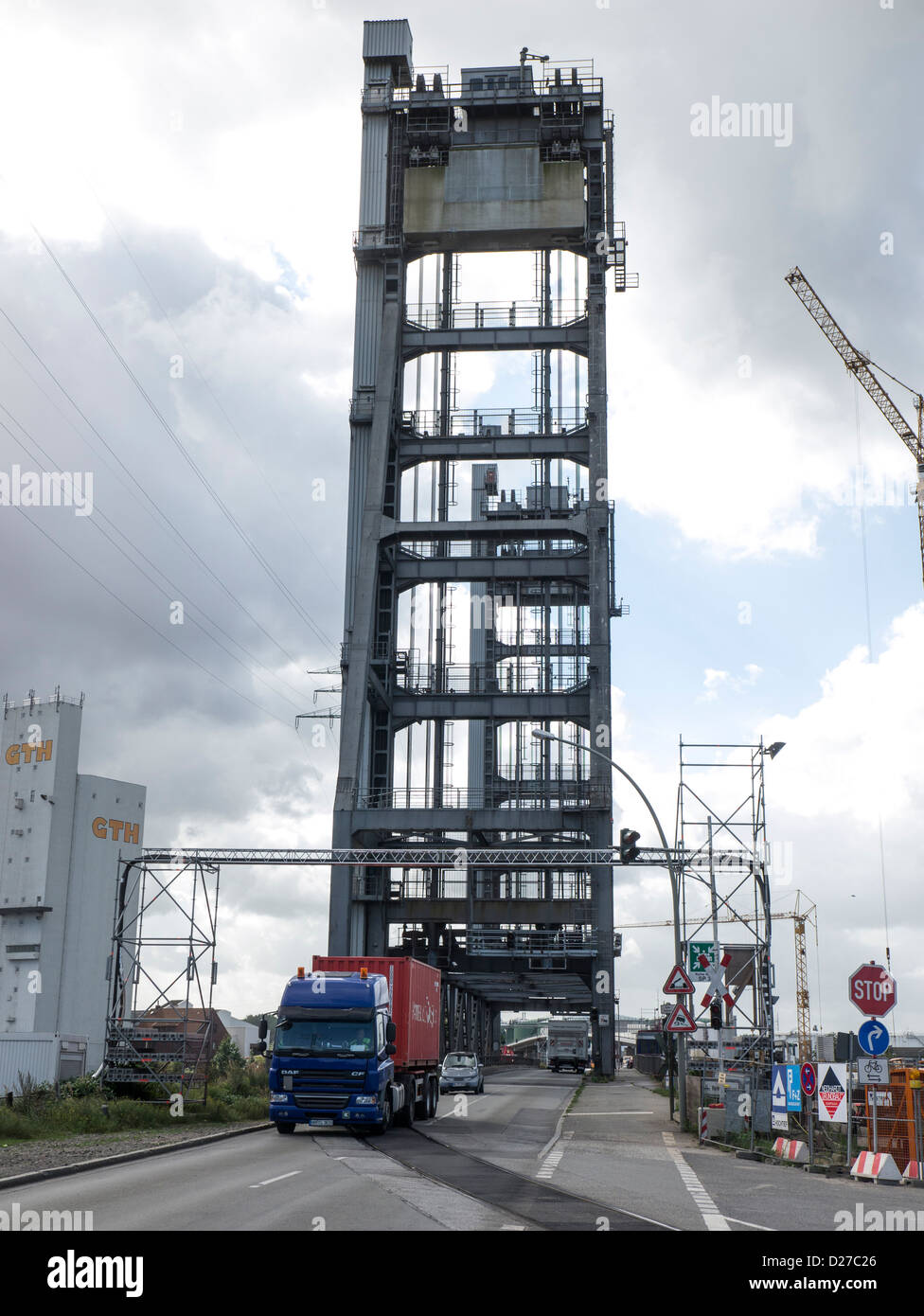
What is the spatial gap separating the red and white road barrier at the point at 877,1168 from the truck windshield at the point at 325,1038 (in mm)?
9177

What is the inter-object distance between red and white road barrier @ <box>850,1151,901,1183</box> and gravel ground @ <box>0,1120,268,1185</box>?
11.4 metres

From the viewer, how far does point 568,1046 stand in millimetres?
83375

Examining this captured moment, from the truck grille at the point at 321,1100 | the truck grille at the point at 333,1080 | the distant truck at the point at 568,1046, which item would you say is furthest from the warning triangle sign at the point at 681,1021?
the distant truck at the point at 568,1046

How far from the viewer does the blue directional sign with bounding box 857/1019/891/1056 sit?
740 inches

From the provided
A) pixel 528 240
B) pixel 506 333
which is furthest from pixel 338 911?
pixel 528 240

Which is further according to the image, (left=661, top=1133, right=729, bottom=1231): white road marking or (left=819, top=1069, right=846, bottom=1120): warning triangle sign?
(left=819, top=1069, right=846, bottom=1120): warning triangle sign

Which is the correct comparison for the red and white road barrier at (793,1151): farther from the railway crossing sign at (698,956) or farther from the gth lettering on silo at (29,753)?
the gth lettering on silo at (29,753)

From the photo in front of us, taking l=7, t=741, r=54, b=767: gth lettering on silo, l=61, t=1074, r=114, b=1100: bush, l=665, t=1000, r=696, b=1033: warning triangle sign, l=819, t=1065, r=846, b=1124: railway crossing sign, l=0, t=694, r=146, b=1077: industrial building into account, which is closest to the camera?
l=819, t=1065, r=846, b=1124: railway crossing sign

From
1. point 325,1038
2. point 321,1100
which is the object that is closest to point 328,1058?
point 325,1038

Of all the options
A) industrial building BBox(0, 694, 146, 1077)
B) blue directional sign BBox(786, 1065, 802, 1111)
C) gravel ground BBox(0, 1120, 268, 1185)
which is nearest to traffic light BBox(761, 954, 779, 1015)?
blue directional sign BBox(786, 1065, 802, 1111)

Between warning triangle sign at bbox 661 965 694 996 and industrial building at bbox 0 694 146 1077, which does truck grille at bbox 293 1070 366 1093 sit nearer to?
warning triangle sign at bbox 661 965 694 996

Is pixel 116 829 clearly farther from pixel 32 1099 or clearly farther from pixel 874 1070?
pixel 874 1070

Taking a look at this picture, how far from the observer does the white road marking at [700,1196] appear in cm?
1351
